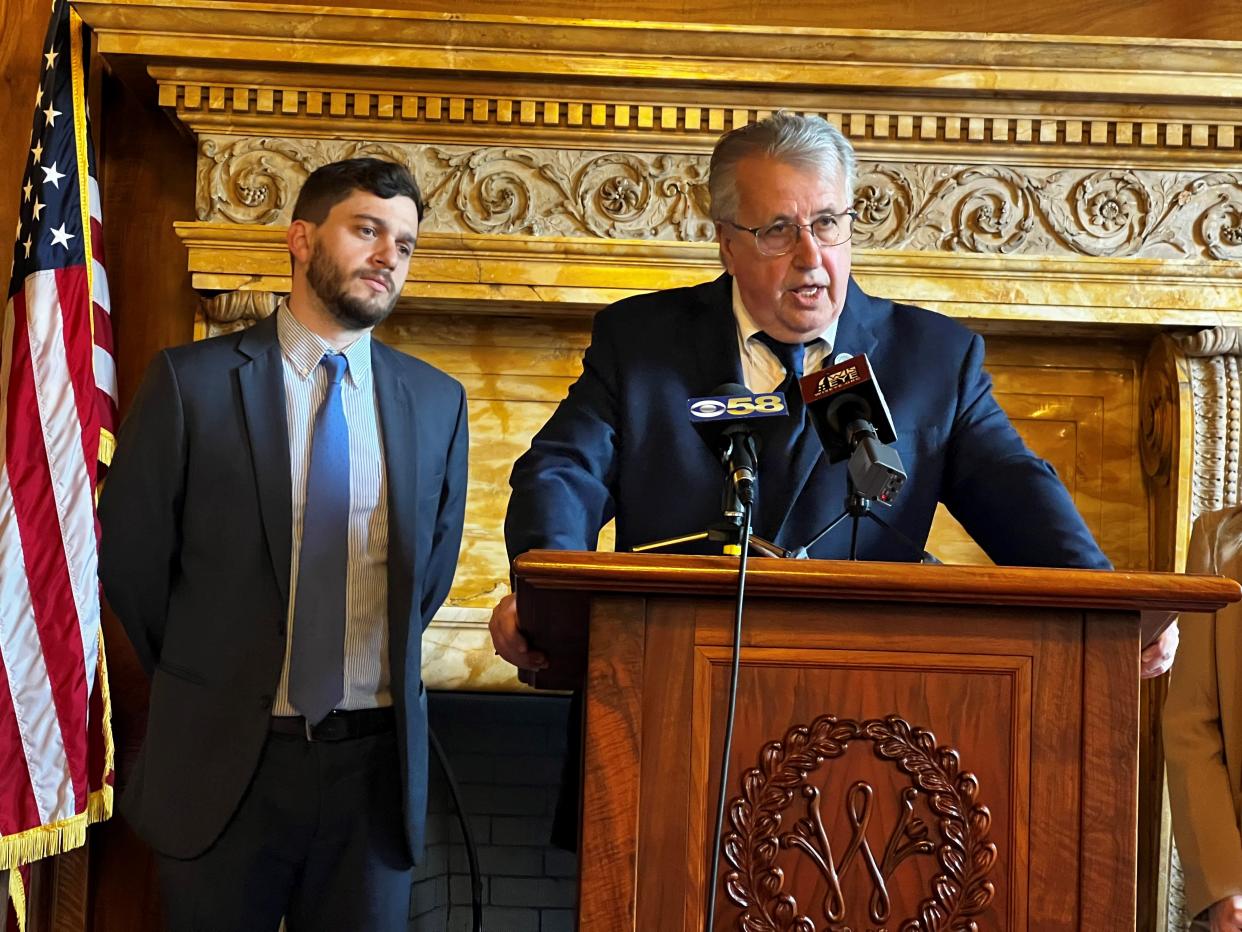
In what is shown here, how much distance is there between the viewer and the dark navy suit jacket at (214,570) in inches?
98.2

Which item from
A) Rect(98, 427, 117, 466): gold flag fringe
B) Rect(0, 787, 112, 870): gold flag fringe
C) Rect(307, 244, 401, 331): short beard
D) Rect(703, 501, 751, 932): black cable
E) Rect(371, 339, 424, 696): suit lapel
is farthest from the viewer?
Rect(98, 427, 117, 466): gold flag fringe

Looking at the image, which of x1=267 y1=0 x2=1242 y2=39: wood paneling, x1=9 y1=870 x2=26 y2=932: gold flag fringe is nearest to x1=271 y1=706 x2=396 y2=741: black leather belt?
x1=9 y1=870 x2=26 y2=932: gold flag fringe

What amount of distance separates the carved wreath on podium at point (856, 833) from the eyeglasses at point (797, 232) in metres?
0.91

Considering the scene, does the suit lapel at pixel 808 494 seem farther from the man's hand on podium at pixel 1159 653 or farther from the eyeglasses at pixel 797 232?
the man's hand on podium at pixel 1159 653

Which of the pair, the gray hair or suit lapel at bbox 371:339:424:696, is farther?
suit lapel at bbox 371:339:424:696

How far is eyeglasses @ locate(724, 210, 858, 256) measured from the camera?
2.14 meters

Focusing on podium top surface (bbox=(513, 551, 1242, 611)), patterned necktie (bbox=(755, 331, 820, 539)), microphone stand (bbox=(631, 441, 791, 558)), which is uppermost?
patterned necktie (bbox=(755, 331, 820, 539))

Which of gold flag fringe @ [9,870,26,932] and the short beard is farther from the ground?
the short beard

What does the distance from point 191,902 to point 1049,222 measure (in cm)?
262

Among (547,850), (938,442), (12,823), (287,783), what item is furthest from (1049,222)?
(12,823)

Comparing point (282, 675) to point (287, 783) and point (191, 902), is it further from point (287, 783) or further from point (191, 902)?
point (191, 902)

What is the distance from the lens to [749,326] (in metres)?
2.23

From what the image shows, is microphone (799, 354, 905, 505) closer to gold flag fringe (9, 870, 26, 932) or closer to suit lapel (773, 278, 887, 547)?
suit lapel (773, 278, 887, 547)

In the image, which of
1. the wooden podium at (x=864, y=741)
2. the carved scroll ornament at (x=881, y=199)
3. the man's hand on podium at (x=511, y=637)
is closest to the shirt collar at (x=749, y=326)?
the man's hand on podium at (x=511, y=637)
